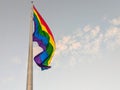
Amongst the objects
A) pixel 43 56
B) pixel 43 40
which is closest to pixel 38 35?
pixel 43 40

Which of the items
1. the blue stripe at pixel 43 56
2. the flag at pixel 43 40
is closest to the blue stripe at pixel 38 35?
the flag at pixel 43 40

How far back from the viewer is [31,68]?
16.0 meters

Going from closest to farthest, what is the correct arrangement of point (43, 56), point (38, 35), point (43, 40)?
point (43, 56) → point (38, 35) → point (43, 40)

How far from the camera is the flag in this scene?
17734mm

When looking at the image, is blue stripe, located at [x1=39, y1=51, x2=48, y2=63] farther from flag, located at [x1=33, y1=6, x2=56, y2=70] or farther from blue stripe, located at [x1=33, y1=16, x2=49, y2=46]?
blue stripe, located at [x1=33, y1=16, x2=49, y2=46]

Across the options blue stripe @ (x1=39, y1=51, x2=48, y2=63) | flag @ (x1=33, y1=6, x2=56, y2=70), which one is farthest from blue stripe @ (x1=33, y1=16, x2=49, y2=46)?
blue stripe @ (x1=39, y1=51, x2=48, y2=63)

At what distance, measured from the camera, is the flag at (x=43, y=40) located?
17.7 m

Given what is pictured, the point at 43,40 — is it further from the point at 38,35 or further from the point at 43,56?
the point at 43,56

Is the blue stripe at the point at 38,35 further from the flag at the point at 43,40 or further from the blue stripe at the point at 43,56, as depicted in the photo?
the blue stripe at the point at 43,56

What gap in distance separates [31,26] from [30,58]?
87.8 inches

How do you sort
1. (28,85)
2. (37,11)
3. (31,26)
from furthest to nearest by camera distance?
1. (37,11)
2. (31,26)
3. (28,85)

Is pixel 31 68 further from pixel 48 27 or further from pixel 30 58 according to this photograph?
pixel 48 27

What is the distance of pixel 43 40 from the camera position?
18.9 metres

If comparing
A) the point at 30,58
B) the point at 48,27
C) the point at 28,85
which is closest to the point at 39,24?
the point at 48,27
